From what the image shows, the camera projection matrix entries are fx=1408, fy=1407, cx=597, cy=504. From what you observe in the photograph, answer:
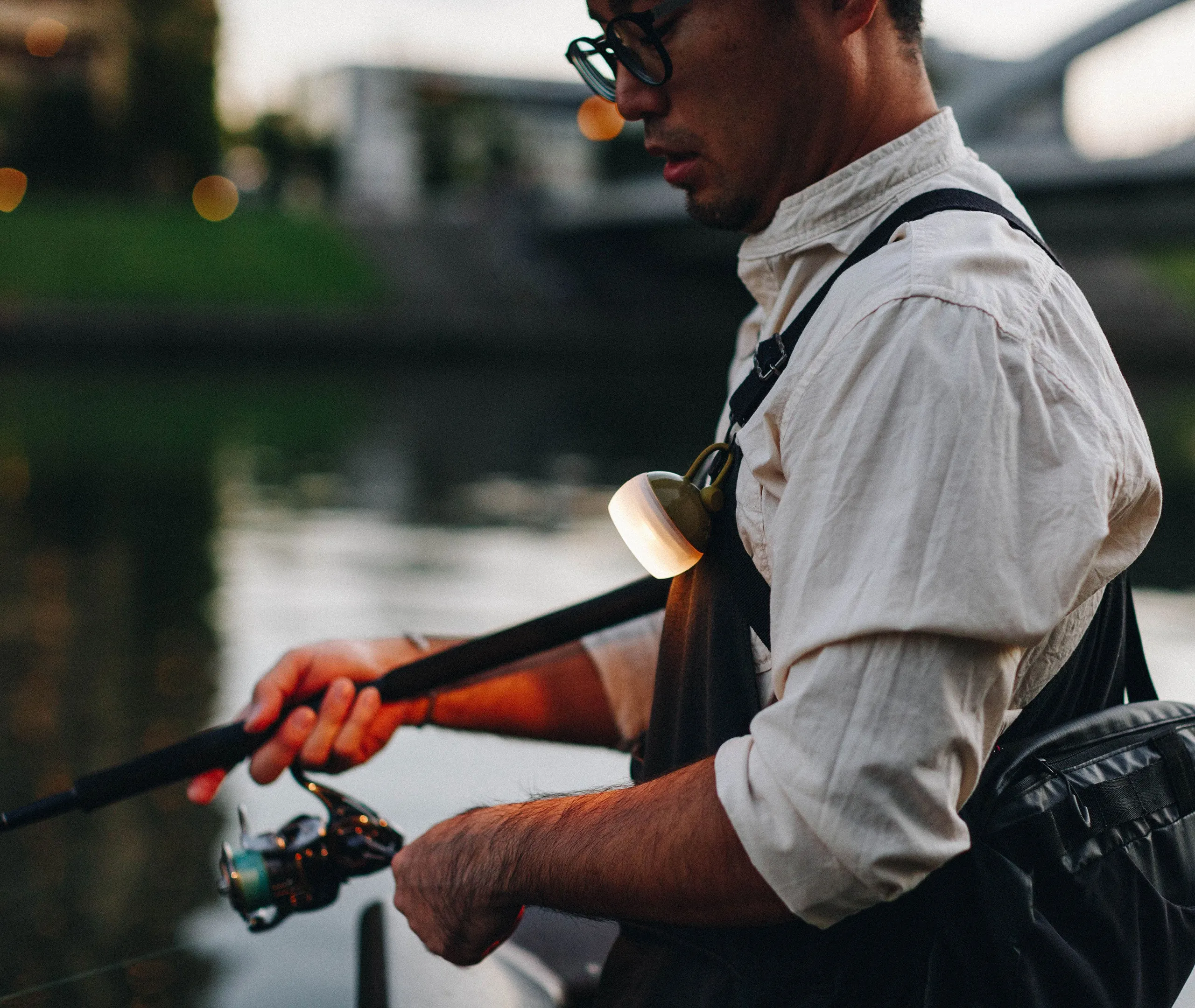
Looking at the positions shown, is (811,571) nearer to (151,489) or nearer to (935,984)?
(935,984)

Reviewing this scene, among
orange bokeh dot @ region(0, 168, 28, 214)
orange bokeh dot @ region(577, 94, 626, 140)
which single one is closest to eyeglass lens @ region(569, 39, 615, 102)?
orange bokeh dot @ region(0, 168, 28, 214)

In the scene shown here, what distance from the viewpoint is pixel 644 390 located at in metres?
23.8

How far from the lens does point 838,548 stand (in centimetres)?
109

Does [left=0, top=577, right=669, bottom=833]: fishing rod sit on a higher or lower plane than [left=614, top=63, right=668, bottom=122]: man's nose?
lower

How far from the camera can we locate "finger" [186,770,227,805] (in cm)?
186

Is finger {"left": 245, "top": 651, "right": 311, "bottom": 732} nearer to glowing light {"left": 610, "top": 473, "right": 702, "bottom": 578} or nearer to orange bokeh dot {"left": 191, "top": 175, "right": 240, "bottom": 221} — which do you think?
glowing light {"left": 610, "top": 473, "right": 702, "bottom": 578}

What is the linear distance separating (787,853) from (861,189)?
0.63 meters

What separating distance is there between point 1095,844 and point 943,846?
249mm

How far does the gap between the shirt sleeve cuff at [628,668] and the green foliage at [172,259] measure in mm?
28190

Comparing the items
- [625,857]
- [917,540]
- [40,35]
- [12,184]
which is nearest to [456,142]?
[40,35]

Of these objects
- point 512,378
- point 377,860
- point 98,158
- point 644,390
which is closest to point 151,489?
point 377,860

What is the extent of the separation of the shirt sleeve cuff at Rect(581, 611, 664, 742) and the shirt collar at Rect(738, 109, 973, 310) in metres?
0.69

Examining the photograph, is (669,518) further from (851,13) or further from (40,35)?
(40,35)

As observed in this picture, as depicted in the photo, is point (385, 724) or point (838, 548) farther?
point (385, 724)
